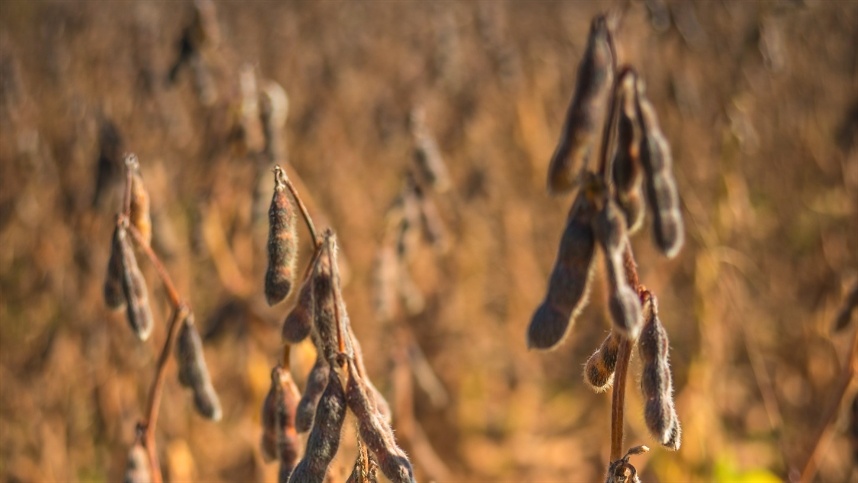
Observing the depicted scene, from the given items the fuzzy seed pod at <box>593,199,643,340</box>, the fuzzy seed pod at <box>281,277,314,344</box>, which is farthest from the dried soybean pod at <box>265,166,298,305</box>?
the fuzzy seed pod at <box>593,199,643,340</box>

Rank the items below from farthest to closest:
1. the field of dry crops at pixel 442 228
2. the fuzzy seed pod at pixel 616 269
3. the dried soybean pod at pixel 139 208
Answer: the field of dry crops at pixel 442 228, the dried soybean pod at pixel 139 208, the fuzzy seed pod at pixel 616 269

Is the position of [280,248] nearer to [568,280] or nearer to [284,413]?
[284,413]

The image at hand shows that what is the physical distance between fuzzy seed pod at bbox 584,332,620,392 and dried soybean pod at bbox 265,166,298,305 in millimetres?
645

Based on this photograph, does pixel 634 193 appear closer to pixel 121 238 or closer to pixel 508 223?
pixel 121 238

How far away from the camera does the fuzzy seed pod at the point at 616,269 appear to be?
1.24 meters

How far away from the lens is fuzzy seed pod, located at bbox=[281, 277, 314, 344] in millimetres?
1558

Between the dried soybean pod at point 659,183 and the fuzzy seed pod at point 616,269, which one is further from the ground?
the dried soybean pod at point 659,183

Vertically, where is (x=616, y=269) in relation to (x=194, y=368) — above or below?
below

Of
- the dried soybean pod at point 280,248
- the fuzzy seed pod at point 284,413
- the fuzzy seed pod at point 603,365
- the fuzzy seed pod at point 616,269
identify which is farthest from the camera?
the fuzzy seed pod at point 284,413

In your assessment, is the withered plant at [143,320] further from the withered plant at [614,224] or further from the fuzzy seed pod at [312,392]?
the withered plant at [614,224]

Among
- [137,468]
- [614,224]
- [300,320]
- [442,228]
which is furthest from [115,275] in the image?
[442,228]

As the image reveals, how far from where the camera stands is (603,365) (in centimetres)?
153

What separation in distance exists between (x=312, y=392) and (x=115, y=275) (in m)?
0.78

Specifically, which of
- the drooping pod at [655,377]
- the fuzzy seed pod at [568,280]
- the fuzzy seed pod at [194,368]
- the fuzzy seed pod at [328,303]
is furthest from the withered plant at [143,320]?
the drooping pod at [655,377]
